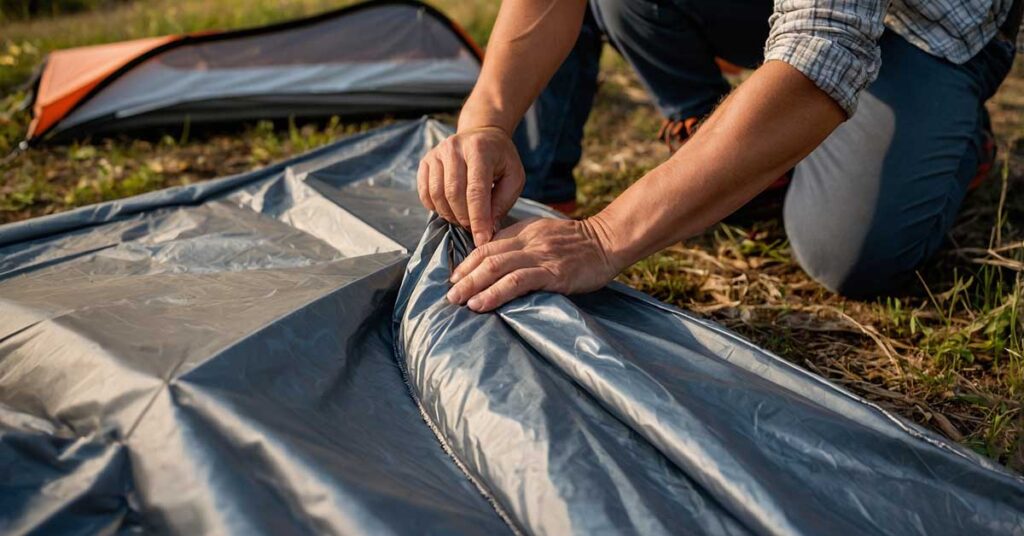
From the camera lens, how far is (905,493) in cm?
97

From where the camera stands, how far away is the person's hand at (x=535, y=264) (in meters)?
1.17

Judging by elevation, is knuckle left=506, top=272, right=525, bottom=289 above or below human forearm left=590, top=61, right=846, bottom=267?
below

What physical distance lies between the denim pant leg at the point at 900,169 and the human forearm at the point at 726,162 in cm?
52

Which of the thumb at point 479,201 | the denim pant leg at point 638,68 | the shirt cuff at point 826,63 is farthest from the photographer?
the denim pant leg at point 638,68

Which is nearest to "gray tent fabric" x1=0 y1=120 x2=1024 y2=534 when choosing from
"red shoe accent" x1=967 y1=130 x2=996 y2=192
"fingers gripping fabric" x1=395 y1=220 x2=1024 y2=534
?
"fingers gripping fabric" x1=395 y1=220 x2=1024 y2=534

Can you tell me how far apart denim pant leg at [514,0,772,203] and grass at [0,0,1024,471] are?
0.23 m

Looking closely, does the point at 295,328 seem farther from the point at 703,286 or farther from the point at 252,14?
the point at 252,14

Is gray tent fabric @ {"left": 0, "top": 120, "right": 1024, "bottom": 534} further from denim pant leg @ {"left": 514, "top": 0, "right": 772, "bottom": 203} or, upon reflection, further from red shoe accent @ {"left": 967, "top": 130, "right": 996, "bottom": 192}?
red shoe accent @ {"left": 967, "top": 130, "right": 996, "bottom": 192}

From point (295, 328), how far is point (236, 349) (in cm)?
10

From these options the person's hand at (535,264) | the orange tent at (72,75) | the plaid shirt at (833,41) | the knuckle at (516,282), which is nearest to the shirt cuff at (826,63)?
the plaid shirt at (833,41)

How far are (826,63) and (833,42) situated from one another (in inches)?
1.3

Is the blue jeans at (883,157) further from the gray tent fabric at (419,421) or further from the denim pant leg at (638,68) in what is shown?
the gray tent fabric at (419,421)

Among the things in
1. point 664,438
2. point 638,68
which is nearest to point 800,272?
point 638,68

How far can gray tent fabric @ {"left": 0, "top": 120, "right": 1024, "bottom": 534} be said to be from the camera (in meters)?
0.85
